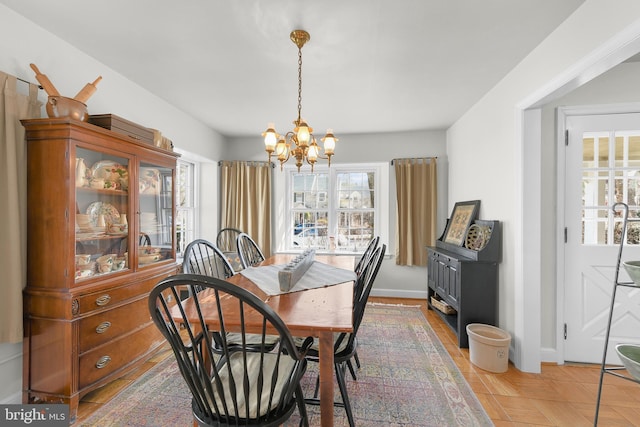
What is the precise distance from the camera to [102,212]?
6.72 feet

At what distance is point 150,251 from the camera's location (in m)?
2.44

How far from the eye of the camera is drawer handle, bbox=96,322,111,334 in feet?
6.03

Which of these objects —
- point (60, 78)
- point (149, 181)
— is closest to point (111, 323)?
point (149, 181)

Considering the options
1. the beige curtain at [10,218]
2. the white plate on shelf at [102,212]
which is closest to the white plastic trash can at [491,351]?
the white plate on shelf at [102,212]

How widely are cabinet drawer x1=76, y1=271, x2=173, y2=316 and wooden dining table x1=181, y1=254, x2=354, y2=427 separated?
0.94 m

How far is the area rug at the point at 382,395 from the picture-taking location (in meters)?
1.69

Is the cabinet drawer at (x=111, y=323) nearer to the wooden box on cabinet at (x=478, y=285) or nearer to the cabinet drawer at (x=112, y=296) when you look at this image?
the cabinet drawer at (x=112, y=296)

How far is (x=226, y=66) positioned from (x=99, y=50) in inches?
35.4

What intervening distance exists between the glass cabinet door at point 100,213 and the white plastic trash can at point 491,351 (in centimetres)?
283

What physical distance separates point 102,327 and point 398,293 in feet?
11.2

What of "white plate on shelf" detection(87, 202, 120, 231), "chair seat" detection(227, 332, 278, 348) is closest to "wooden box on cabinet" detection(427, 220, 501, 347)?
"chair seat" detection(227, 332, 278, 348)

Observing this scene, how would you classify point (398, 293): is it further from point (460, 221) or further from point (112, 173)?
point (112, 173)

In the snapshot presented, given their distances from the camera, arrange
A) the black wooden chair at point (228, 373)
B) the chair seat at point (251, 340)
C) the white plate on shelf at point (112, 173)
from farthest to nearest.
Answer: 1. the white plate on shelf at point (112, 173)
2. the chair seat at point (251, 340)
3. the black wooden chair at point (228, 373)

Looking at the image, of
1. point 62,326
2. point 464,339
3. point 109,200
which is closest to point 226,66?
point 109,200
